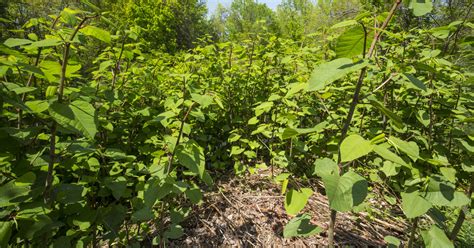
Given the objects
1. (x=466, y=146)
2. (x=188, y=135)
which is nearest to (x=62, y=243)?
(x=188, y=135)

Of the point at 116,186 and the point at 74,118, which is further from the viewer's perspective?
the point at 116,186

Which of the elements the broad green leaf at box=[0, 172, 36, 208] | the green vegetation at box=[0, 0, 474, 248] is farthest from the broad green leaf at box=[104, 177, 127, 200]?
the broad green leaf at box=[0, 172, 36, 208]

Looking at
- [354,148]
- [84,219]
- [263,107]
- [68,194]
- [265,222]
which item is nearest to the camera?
[354,148]

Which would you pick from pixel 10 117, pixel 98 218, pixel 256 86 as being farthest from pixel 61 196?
pixel 256 86

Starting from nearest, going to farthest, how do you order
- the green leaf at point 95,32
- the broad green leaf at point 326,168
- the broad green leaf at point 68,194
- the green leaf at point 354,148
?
the green leaf at point 354,148, the broad green leaf at point 326,168, the green leaf at point 95,32, the broad green leaf at point 68,194

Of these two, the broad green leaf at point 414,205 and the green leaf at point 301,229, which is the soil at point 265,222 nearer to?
the green leaf at point 301,229

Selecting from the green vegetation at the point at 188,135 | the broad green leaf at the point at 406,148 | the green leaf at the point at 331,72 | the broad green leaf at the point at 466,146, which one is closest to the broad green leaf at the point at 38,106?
the green vegetation at the point at 188,135

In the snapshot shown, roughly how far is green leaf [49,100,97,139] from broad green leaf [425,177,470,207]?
1.43 metres

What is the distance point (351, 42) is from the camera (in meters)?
1.02

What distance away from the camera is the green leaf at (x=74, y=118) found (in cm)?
104

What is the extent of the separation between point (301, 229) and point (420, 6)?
102cm

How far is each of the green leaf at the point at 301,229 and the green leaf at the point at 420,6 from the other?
93cm

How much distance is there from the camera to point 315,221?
2.32 meters

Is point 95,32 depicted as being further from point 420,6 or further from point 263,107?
point 420,6
